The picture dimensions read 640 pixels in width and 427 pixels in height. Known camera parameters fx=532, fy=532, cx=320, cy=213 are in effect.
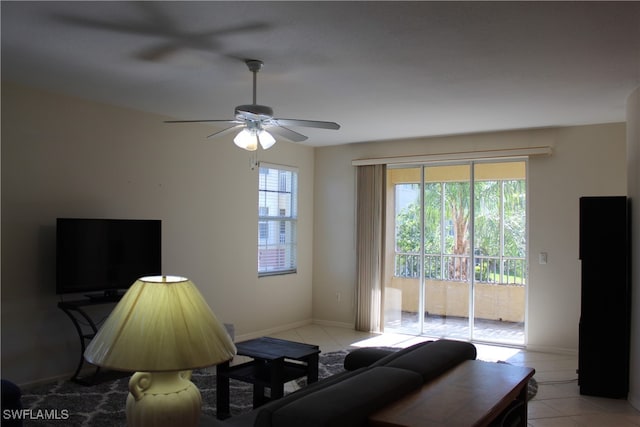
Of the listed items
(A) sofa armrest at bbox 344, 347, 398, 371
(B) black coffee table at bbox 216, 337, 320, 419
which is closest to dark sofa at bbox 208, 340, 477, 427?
(A) sofa armrest at bbox 344, 347, 398, 371

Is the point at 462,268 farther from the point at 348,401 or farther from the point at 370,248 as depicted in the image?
the point at 348,401

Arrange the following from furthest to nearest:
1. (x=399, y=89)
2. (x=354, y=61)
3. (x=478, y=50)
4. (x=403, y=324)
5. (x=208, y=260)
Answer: (x=403, y=324) → (x=208, y=260) → (x=399, y=89) → (x=354, y=61) → (x=478, y=50)

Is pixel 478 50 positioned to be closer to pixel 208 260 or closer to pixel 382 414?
pixel 382 414

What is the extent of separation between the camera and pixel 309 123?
3.73 metres

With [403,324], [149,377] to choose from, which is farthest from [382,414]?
[403,324]

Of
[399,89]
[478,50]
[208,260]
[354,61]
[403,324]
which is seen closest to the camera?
[478,50]

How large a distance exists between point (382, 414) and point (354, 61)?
2.46 meters

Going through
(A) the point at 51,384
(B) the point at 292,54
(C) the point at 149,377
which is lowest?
(A) the point at 51,384

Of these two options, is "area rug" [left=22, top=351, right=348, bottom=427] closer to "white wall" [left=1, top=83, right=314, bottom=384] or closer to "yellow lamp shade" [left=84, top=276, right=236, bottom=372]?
"white wall" [left=1, top=83, right=314, bottom=384]

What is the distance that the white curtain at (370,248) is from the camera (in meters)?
6.93

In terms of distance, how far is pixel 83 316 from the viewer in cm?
449

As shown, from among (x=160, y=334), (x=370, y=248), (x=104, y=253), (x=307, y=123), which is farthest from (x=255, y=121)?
(x=370, y=248)

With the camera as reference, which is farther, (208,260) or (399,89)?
(208,260)

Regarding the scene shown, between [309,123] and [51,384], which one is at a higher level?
[309,123]
